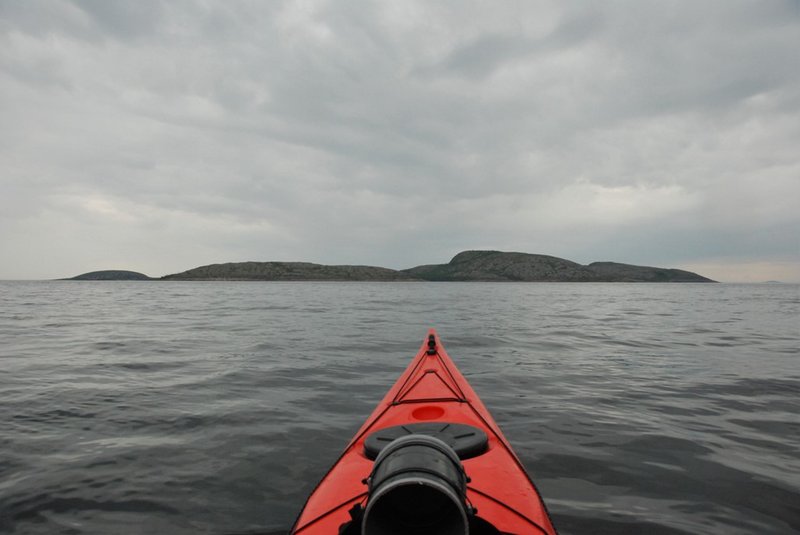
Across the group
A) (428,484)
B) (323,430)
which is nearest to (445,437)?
(428,484)

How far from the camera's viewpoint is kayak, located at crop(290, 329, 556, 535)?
2.46 meters

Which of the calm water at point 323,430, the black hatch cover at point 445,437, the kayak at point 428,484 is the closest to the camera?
the kayak at point 428,484

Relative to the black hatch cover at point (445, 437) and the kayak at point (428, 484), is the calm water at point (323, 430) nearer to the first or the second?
the kayak at point (428, 484)

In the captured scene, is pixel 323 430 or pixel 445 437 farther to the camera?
pixel 323 430

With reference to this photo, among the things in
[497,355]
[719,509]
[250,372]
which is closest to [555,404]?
[719,509]

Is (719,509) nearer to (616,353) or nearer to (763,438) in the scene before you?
(763,438)

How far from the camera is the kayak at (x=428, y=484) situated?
2463 mm

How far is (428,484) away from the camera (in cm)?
228

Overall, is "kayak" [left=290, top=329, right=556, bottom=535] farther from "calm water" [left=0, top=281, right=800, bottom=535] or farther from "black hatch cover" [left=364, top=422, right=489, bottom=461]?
"calm water" [left=0, top=281, right=800, bottom=535]

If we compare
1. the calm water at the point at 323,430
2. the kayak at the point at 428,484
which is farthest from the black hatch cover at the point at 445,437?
the calm water at the point at 323,430

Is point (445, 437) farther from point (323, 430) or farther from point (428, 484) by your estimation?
point (323, 430)

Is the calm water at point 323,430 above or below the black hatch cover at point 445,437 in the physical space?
below

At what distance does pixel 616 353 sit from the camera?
14.3 meters

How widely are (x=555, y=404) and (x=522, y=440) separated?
7.23 ft
